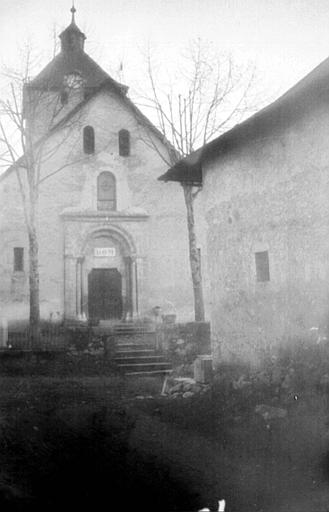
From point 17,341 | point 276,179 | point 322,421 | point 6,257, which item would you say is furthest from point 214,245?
point 6,257

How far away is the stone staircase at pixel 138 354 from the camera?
14383 millimetres

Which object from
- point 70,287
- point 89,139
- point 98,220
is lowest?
point 70,287

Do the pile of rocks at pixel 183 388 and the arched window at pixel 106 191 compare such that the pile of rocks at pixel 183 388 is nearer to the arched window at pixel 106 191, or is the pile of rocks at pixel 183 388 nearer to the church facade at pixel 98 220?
the church facade at pixel 98 220

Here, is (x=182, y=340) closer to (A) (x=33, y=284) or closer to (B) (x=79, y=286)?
(A) (x=33, y=284)

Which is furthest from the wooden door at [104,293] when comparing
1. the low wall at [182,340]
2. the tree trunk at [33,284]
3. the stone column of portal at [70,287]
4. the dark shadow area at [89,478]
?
the dark shadow area at [89,478]

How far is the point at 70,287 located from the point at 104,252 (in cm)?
208

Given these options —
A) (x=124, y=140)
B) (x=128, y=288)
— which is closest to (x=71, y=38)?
(x=124, y=140)

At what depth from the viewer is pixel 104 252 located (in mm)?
20781

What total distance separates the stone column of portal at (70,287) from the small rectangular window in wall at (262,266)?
37.9 feet

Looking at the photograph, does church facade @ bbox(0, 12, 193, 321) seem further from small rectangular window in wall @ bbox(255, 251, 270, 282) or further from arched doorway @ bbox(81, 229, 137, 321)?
small rectangular window in wall @ bbox(255, 251, 270, 282)

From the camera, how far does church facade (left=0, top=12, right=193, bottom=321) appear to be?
64.9ft

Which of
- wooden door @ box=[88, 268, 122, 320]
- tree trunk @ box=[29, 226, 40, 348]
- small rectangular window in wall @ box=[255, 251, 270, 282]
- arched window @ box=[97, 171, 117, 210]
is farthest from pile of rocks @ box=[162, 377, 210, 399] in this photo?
arched window @ box=[97, 171, 117, 210]

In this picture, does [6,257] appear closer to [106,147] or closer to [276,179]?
[106,147]

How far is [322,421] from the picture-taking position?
6395 millimetres
